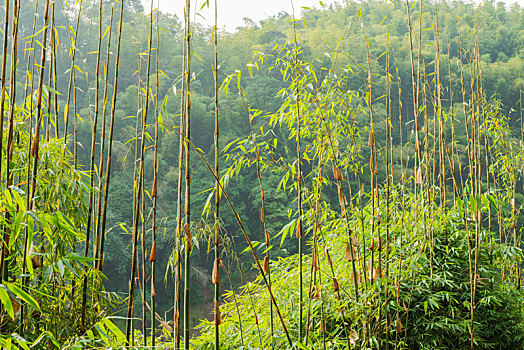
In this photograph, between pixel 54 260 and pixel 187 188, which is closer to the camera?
pixel 187 188

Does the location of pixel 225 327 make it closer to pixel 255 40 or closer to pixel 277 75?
pixel 277 75

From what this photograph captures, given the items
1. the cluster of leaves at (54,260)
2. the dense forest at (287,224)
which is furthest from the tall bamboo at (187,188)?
the cluster of leaves at (54,260)

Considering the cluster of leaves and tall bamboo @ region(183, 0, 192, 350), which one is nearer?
tall bamboo @ region(183, 0, 192, 350)

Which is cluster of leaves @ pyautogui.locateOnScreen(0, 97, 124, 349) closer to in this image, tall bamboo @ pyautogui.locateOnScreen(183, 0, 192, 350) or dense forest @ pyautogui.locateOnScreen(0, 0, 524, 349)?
dense forest @ pyautogui.locateOnScreen(0, 0, 524, 349)

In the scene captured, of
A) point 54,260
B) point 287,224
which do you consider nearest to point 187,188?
point 287,224

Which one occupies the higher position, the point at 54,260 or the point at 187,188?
the point at 187,188

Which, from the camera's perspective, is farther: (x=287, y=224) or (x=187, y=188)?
(x=287, y=224)

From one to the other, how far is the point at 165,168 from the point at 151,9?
1042 centimetres

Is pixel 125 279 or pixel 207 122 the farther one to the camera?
pixel 207 122

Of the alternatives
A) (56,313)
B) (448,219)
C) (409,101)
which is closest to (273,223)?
(409,101)

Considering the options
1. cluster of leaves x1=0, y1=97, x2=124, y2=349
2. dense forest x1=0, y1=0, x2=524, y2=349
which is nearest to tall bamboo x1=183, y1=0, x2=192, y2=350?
dense forest x1=0, y1=0, x2=524, y2=349

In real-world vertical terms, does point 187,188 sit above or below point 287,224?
above

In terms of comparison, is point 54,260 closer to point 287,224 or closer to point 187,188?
point 187,188

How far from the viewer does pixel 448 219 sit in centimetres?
222
